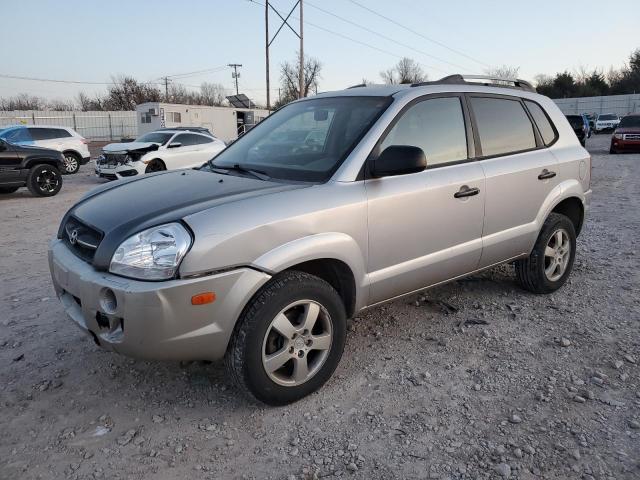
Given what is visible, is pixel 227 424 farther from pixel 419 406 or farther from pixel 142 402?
pixel 419 406

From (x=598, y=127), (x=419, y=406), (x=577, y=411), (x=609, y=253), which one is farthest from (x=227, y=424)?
(x=598, y=127)

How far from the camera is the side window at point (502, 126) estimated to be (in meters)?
3.86

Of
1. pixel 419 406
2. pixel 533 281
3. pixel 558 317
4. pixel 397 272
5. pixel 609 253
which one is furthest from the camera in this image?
pixel 609 253

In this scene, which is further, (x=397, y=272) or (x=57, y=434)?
(x=397, y=272)

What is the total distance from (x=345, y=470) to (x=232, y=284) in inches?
40.5

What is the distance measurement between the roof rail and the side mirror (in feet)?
2.84

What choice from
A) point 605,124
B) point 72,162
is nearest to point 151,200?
point 72,162

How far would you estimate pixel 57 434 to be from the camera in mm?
2686

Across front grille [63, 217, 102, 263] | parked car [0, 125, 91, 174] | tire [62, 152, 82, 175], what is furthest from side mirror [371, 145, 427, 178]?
tire [62, 152, 82, 175]

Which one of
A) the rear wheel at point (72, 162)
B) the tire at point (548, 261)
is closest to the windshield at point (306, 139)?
the tire at point (548, 261)

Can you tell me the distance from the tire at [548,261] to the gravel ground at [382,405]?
0.59ft

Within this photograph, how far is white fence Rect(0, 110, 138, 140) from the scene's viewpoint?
1618 inches

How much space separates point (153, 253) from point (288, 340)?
865 millimetres

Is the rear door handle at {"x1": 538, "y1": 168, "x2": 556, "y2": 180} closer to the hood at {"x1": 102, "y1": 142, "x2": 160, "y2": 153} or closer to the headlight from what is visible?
the headlight
